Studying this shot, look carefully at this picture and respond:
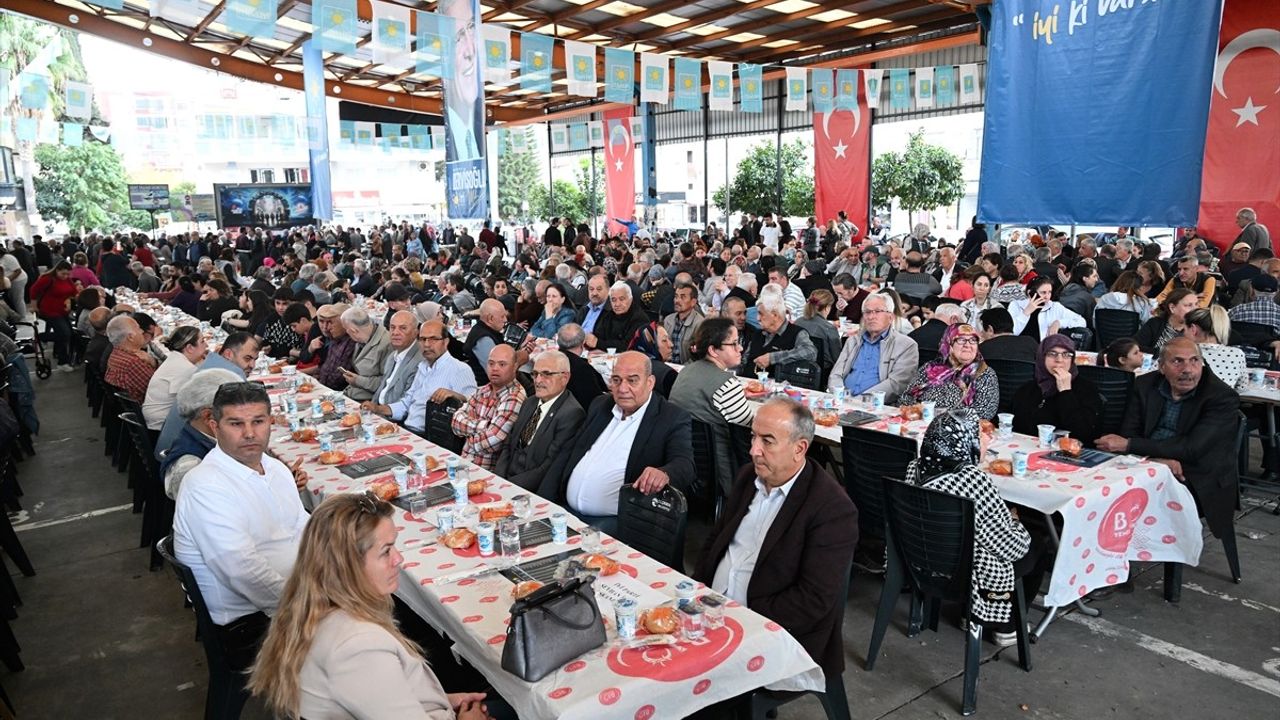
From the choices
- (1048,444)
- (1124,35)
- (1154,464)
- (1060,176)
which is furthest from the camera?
(1060,176)

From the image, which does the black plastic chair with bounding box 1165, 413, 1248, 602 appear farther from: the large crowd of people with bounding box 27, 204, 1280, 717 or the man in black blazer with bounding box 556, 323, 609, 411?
the man in black blazer with bounding box 556, 323, 609, 411

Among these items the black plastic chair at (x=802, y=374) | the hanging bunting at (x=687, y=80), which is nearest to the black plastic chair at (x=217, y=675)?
the black plastic chair at (x=802, y=374)

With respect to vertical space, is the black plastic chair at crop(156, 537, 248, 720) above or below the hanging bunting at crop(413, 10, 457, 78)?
below

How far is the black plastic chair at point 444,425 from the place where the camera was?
5113mm

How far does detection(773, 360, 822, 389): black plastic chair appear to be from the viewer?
593 cm

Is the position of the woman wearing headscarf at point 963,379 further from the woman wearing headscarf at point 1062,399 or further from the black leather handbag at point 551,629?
the black leather handbag at point 551,629

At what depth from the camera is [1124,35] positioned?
631cm

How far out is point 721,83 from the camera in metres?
15.1

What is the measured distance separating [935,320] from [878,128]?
14.5 meters

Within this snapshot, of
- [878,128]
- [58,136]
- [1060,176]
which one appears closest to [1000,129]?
[1060,176]

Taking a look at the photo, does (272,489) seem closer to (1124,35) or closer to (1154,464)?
(1154,464)

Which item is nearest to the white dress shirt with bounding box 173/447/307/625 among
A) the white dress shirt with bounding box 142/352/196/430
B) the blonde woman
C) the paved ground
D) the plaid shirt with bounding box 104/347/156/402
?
the paved ground

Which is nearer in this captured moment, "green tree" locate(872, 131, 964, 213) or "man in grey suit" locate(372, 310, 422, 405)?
"man in grey suit" locate(372, 310, 422, 405)

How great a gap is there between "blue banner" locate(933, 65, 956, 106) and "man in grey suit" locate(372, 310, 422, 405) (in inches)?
524
